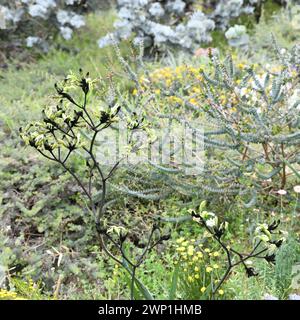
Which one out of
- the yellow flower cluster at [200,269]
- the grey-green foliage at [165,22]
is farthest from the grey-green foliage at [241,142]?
the grey-green foliage at [165,22]

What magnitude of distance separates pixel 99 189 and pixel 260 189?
36.7 inches

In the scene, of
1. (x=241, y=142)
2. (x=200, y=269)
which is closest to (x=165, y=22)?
(x=241, y=142)

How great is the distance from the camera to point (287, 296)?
2680 millimetres

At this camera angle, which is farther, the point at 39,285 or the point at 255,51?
the point at 255,51

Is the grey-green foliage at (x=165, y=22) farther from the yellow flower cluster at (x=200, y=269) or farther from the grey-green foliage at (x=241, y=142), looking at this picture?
the yellow flower cluster at (x=200, y=269)

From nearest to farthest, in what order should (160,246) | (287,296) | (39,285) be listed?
(287,296)
(39,285)
(160,246)

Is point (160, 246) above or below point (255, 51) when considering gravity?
below

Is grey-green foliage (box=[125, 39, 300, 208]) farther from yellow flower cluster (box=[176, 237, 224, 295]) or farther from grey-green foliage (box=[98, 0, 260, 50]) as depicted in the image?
grey-green foliage (box=[98, 0, 260, 50])

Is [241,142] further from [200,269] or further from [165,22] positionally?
[165,22]

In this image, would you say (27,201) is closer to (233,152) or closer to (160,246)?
(160,246)

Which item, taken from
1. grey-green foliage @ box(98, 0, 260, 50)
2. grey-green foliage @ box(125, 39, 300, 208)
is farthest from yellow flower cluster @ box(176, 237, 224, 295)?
grey-green foliage @ box(98, 0, 260, 50)

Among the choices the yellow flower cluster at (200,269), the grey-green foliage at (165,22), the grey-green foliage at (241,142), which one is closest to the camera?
the yellow flower cluster at (200,269)
